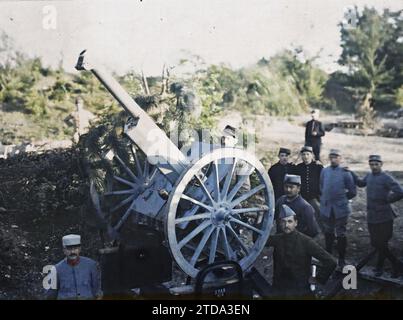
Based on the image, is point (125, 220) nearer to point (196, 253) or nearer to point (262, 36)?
point (196, 253)

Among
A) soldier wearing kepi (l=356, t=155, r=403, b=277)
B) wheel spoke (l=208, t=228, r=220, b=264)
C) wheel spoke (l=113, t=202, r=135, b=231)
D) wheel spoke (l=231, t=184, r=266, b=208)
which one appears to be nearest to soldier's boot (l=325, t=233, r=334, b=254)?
soldier wearing kepi (l=356, t=155, r=403, b=277)

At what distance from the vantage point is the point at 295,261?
423cm

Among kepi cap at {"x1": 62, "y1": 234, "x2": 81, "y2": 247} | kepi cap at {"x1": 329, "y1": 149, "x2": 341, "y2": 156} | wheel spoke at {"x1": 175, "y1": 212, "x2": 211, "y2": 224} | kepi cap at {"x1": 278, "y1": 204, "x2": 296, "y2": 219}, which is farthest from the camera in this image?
kepi cap at {"x1": 329, "y1": 149, "x2": 341, "y2": 156}

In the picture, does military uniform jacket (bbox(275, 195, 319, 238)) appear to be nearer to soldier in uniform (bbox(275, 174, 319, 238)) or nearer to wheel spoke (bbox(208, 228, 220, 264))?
soldier in uniform (bbox(275, 174, 319, 238))

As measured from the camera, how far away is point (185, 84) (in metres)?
4.80

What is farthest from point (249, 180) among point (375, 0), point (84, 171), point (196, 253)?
point (375, 0)

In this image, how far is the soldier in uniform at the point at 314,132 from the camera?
4.75 metres

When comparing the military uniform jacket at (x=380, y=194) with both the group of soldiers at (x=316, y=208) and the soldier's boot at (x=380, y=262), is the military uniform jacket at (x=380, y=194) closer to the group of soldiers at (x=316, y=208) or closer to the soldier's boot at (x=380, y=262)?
the group of soldiers at (x=316, y=208)

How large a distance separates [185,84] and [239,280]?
188 cm

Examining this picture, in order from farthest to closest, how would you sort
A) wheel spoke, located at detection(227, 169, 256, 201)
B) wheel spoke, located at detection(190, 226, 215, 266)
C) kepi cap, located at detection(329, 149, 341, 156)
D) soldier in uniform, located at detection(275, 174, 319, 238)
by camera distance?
kepi cap, located at detection(329, 149, 341, 156), soldier in uniform, located at detection(275, 174, 319, 238), wheel spoke, located at detection(227, 169, 256, 201), wheel spoke, located at detection(190, 226, 215, 266)

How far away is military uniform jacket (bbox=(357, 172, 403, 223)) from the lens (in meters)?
4.43

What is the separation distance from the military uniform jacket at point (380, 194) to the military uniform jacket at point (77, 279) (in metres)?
2.42

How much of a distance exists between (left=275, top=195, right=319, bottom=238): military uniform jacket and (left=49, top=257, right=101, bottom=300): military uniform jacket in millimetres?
1662
